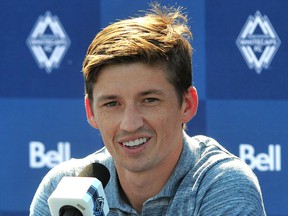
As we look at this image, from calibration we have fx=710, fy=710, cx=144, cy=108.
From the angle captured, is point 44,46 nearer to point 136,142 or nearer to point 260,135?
point 260,135

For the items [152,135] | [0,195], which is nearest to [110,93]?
[152,135]

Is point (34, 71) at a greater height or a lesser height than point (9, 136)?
greater

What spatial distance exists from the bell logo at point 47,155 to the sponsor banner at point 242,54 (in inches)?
30.0

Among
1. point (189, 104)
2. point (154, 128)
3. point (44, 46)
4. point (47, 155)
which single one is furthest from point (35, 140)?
point (154, 128)

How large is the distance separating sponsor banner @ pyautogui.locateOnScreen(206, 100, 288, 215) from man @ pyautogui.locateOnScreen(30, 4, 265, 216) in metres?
1.24

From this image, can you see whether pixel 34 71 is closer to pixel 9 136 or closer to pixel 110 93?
pixel 9 136

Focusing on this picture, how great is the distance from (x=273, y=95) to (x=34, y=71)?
1.18 m

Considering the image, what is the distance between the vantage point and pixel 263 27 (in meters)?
3.45

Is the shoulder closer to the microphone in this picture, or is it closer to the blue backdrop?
the microphone

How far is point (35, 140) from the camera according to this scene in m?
3.53

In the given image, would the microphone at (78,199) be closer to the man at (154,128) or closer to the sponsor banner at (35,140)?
the man at (154,128)

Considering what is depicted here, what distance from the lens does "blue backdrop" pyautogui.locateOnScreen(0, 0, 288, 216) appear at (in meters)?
3.45

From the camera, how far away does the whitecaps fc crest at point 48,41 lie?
352cm

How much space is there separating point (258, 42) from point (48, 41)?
1039 mm
